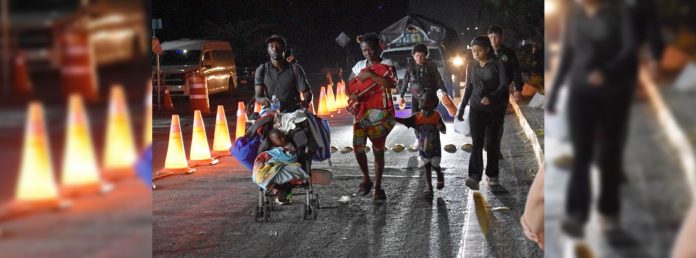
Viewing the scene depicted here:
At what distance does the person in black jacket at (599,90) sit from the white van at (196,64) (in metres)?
26.5

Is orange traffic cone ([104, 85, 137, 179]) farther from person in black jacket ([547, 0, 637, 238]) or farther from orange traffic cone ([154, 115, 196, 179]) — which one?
orange traffic cone ([154, 115, 196, 179])

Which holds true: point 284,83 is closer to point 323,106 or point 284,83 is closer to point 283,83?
point 283,83

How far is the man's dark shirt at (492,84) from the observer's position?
8906mm

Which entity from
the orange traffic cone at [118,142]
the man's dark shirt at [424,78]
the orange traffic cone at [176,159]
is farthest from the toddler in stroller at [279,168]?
the orange traffic cone at [118,142]

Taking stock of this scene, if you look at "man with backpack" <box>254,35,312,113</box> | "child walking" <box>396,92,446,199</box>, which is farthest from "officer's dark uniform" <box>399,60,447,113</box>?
"man with backpack" <box>254,35,312,113</box>

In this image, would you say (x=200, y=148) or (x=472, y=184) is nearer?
(x=472, y=184)

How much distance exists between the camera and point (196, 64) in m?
29.4

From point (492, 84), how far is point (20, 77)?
712cm

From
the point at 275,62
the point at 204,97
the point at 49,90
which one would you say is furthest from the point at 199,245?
the point at 204,97

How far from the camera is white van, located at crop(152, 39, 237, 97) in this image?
1121 inches

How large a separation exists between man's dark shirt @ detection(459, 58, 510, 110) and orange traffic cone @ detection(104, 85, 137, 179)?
21.4 feet

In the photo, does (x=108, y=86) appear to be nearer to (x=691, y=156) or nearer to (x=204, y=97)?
(x=691, y=156)

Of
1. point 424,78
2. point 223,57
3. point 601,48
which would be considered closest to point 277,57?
point 424,78

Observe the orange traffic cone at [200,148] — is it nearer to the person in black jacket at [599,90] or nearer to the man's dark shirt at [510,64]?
the man's dark shirt at [510,64]
